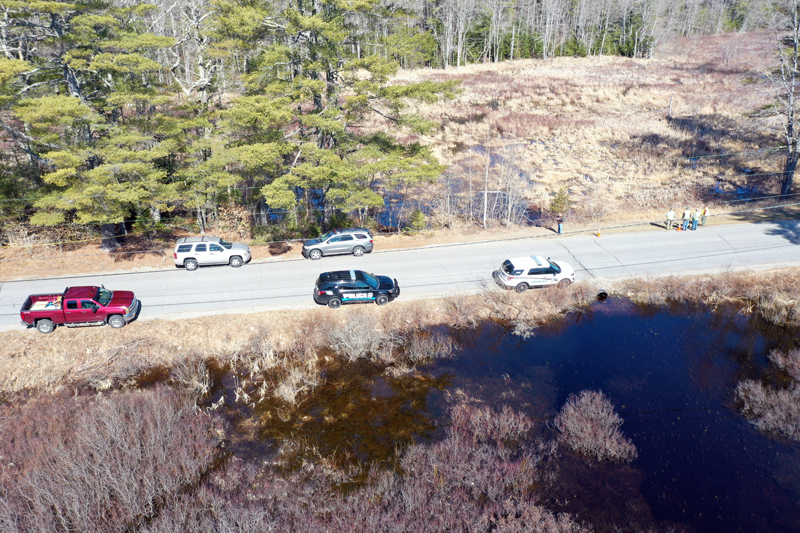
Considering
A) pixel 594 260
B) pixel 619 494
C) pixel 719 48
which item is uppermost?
pixel 719 48

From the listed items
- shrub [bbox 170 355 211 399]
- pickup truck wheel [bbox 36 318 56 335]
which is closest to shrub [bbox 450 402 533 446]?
shrub [bbox 170 355 211 399]

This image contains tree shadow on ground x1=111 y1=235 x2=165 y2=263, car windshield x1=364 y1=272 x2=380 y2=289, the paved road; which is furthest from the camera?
tree shadow on ground x1=111 y1=235 x2=165 y2=263

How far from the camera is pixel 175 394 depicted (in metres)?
15.7

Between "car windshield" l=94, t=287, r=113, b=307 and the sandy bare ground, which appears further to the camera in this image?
the sandy bare ground

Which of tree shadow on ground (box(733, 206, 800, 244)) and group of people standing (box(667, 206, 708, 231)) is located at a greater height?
group of people standing (box(667, 206, 708, 231))

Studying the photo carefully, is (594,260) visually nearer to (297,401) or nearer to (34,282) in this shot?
(297,401)

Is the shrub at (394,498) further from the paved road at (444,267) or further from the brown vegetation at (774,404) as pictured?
the paved road at (444,267)

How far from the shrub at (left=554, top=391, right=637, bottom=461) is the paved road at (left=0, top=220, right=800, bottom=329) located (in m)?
8.06

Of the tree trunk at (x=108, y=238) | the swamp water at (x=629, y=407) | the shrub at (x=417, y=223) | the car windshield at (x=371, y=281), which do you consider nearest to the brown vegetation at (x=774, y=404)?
the swamp water at (x=629, y=407)

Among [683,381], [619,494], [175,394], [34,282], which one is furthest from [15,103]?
[683,381]

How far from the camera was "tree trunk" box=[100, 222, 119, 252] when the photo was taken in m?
25.5

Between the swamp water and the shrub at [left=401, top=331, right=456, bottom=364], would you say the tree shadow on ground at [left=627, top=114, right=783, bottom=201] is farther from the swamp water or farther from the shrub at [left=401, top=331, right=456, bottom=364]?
the shrub at [left=401, top=331, right=456, bottom=364]

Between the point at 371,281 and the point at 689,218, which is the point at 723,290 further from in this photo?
the point at 371,281

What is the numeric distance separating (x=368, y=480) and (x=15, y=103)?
22427 millimetres
